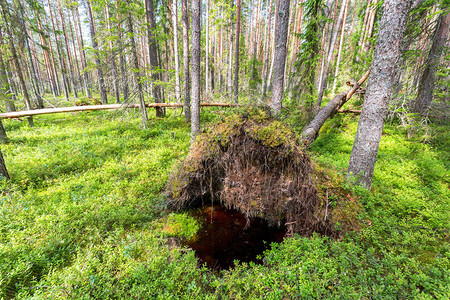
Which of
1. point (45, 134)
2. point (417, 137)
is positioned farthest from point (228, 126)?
point (45, 134)

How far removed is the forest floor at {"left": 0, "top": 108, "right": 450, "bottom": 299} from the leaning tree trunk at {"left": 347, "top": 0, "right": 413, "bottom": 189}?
69cm

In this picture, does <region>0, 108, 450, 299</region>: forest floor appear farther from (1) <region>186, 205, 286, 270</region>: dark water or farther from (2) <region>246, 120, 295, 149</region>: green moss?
(2) <region>246, 120, 295, 149</region>: green moss

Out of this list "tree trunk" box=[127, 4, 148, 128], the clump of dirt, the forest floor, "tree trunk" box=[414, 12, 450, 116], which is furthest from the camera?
"tree trunk" box=[127, 4, 148, 128]

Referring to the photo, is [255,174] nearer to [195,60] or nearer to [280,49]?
[280,49]

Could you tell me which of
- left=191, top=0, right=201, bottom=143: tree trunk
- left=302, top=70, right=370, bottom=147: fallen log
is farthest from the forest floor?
left=191, top=0, right=201, bottom=143: tree trunk

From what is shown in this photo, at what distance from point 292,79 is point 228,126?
5.43 m

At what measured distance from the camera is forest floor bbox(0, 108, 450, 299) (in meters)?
2.68

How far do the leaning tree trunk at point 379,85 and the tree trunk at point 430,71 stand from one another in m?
4.77

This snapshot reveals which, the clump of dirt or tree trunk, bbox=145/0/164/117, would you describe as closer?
the clump of dirt

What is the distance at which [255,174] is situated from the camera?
487cm

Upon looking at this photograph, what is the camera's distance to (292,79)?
824 centimetres

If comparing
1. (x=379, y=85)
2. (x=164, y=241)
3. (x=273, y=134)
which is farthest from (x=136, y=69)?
(x=379, y=85)

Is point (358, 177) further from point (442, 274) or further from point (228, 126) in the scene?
point (228, 126)

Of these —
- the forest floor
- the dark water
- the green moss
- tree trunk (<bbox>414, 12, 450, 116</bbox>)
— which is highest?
tree trunk (<bbox>414, 12, 450, 116</bbox>)
